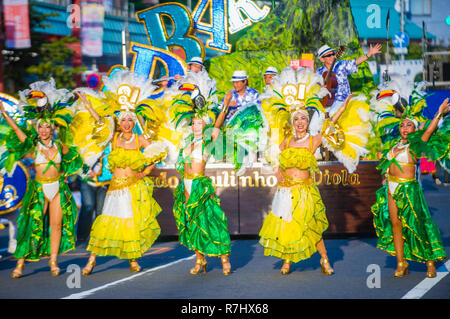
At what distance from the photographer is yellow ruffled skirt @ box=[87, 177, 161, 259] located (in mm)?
8516

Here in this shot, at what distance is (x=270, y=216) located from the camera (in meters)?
8.45

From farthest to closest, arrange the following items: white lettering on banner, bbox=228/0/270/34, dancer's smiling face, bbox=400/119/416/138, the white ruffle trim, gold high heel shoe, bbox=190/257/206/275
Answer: white lettering on banner, bbox=228/0/270/34
gold high heel shoe, bbox=190/257/206/275
the white ruffle trim
dancer's smiling face, bbox=400/119/416/138

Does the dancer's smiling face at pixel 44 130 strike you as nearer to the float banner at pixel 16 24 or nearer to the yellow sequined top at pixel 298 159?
the yellow sequined top at pixel 298 159

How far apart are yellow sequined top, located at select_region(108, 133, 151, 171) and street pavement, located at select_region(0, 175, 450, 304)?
4.06 ft

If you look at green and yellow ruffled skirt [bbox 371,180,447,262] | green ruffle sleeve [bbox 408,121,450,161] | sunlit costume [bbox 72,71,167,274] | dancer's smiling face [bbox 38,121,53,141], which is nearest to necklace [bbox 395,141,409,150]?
green ruffle sleeve [bbox 408,121,450,161]

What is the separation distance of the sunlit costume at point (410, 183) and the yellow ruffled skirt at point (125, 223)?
2.62 m

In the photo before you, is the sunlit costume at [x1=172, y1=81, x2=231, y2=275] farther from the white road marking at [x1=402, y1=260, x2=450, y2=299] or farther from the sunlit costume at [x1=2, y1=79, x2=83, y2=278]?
the white road marking at [x1=402, y1=260, x2=450, y2=299]

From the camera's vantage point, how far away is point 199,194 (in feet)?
27.9

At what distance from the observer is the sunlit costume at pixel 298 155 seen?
8188 millimetres

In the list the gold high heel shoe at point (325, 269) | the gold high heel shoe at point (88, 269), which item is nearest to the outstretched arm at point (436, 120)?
the gold high heel shoe at point (325, 269)

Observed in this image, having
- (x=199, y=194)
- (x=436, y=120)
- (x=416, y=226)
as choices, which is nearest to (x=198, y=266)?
(x=199, y=194)

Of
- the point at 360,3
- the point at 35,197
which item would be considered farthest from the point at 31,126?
the point at 360,3

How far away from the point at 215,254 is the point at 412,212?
2.19 metres
